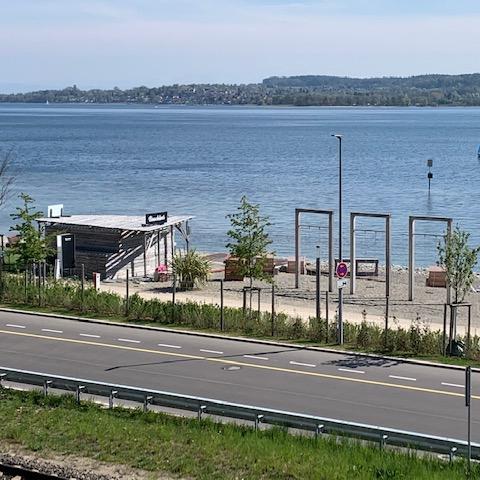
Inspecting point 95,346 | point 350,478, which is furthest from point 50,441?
point 95,346

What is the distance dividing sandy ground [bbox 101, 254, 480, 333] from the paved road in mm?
6850

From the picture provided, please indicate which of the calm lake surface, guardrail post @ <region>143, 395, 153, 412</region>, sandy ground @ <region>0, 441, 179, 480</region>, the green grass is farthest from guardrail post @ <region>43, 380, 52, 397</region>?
the calm lake surface

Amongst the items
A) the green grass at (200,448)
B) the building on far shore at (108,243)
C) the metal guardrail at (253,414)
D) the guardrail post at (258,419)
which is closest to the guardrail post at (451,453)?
the metal guardrail at (253,414)

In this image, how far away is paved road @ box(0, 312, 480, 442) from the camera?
20.3 metres

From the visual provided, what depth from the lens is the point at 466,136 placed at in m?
196

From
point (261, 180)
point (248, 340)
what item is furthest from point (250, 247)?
point (261, 180)

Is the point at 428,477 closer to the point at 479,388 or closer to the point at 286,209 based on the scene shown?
the point at 479,388

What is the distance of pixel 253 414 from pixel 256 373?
4738 mm

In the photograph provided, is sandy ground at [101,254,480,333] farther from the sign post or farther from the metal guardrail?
the metal guardrail

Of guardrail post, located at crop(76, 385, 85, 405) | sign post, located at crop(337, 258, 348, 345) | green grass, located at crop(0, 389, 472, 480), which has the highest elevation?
sign post, located at crop(337, 258, 348, 345)

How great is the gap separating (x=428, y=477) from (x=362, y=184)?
81.8m

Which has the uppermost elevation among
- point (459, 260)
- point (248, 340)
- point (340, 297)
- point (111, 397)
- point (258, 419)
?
point (459, 260)

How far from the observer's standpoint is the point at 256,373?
23375 mm

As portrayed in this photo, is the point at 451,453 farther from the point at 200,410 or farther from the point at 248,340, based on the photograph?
the point at 248,340
